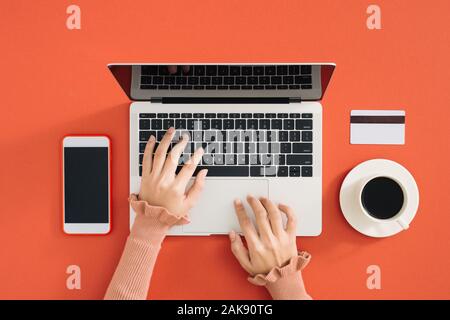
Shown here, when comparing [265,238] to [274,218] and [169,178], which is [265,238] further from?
[169,178]

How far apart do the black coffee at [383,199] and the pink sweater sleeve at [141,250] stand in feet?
1.34

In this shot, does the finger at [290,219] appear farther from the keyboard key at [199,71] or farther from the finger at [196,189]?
the keyboard key at [199,71]

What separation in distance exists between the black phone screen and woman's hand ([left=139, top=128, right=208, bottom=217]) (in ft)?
0.38

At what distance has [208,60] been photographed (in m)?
0.95

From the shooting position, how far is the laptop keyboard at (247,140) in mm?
913

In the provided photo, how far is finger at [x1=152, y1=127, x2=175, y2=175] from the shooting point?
872 mm

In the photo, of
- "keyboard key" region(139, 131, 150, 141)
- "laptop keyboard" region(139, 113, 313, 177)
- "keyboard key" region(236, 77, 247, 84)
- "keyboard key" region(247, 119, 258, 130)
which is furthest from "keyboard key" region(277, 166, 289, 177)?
"keyboard key" region(139, 131, 150, 141)

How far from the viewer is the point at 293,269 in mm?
878

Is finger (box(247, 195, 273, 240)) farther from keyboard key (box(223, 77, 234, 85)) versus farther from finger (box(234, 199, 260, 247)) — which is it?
keyboard key (box(223, 77, 234, 85))

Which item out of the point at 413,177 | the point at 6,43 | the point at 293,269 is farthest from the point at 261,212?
the point at 6,43

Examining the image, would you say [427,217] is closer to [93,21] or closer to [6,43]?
[93,21]

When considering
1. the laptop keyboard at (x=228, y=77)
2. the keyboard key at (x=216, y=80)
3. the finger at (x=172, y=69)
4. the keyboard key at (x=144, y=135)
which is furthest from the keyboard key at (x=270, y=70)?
the keyboard key at (x=144, y=135)

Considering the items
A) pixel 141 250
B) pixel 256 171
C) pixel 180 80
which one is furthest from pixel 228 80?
pixel 141 250

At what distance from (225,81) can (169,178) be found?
0.25m
